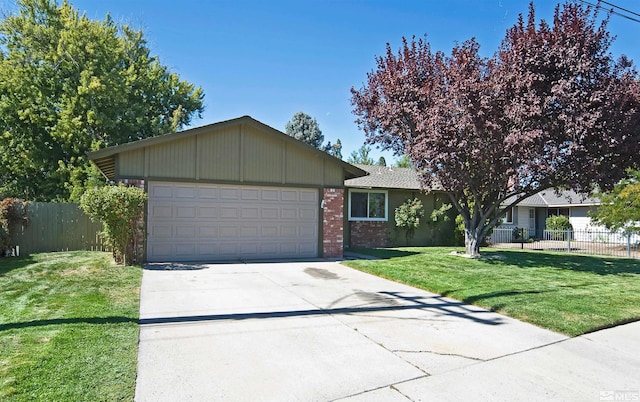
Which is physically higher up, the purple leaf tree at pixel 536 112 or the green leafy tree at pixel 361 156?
the green leafy tree at pixel 361 156

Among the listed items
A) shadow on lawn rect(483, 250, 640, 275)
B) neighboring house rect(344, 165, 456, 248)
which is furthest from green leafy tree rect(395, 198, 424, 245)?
shadow on lawn rect(483, 250, 640, 275)

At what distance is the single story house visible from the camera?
35.2ft

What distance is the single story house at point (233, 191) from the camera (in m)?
10.7

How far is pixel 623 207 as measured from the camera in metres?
17.9

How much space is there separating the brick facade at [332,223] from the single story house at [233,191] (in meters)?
0.03

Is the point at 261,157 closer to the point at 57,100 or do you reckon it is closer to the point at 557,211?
the point at 57,100

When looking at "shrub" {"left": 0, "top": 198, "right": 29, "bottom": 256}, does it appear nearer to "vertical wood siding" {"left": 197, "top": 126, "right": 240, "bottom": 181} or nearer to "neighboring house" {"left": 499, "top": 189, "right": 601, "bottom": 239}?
"vertical wood siding" {"left": 197, "top": 126, "right": 240, "bottom": 181}

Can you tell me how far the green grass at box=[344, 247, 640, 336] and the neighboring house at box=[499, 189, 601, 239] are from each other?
11738mm

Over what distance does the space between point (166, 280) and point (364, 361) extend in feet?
17.5

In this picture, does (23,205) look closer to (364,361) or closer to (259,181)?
(259,181)

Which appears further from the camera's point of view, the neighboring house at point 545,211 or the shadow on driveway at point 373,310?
the neighboring house at point 545,211

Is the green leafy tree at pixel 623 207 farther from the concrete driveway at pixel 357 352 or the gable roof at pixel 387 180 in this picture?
the concrete driveway at pixel 357 352

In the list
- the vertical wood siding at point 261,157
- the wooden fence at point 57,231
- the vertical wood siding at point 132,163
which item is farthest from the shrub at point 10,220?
the vertical wood siding at point 261,157

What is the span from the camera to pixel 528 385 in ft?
12.2
